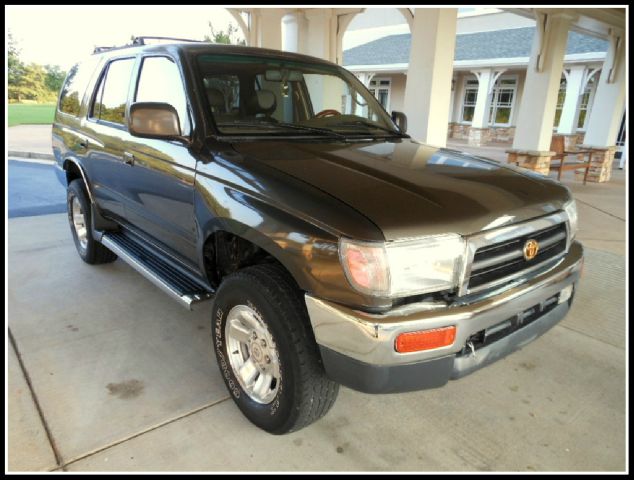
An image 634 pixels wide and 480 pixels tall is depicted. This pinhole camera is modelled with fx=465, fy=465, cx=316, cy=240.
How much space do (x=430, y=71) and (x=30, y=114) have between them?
32618 mm

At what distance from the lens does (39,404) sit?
2602 millimetres

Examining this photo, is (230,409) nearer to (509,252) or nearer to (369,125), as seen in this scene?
(509,252)

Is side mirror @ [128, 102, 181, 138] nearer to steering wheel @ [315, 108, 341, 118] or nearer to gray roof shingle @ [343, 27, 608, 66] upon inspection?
steering wheel @ [315, 108, 341, 118]

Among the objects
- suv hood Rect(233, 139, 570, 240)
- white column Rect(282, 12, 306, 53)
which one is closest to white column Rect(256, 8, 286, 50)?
white column Rect(282, 12, 306, 53)

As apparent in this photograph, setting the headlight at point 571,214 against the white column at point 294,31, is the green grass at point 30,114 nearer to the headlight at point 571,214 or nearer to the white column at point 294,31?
the white column at point 294,31

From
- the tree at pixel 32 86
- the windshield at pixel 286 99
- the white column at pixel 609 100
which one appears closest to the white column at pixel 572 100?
the white column at pixel 609 100

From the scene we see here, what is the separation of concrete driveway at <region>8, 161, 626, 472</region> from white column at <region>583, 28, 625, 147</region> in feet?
31.0

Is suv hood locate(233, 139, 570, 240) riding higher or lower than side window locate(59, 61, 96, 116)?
lower

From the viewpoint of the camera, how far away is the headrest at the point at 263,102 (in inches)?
120

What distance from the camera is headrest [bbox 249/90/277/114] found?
9.98ft

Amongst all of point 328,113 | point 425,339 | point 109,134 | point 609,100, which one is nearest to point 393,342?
point 425,339

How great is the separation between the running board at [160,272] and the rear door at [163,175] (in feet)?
0.47

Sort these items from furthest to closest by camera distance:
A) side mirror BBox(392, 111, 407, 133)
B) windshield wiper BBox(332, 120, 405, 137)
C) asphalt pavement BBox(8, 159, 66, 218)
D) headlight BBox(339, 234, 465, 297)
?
asphalt pavement BBox(8, 159, 66, 218), side mirror BBox(392, 111, 407, 133), windshield wiper BBox(332, 120, 405, 137), headlight BBox(339, 234, 465, 297)

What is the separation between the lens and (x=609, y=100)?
11273mm
